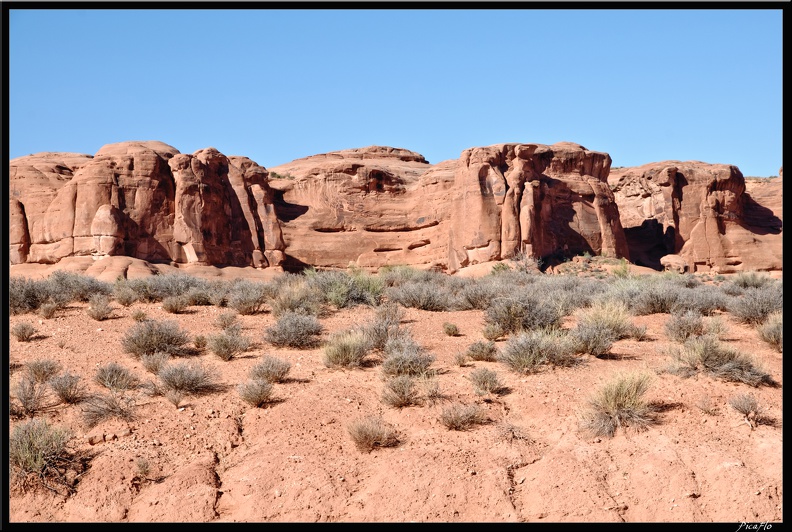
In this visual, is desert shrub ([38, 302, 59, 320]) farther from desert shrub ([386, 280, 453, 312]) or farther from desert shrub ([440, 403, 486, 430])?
desert shrub ([440, 403, 486, 430])

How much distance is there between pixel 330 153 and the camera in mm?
70438

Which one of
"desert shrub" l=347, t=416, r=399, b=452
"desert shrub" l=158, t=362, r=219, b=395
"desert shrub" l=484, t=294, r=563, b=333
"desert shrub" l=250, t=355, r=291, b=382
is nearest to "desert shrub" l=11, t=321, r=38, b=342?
"desert shrub" l=158, t=362, r=219, b=395

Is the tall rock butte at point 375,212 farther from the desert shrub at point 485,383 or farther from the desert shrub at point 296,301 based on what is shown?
the desert shrub at point 485,383

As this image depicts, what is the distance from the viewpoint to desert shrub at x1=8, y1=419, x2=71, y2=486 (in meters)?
6.34

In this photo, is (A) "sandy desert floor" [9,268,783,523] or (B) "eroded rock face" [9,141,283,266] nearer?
(A) "sandy desert floor" [9,268,783,523]

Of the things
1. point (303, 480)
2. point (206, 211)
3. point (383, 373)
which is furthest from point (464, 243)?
point (303, 480)

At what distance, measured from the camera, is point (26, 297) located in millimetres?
13172

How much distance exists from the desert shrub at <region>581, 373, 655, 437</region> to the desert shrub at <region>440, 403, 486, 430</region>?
1.13m

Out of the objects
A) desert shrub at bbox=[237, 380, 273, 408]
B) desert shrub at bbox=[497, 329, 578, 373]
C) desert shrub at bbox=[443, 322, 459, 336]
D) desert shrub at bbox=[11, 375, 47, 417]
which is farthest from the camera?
desert shrub at bbox=[443, 322, 459, 336]

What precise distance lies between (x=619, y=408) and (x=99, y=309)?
9.39 meters

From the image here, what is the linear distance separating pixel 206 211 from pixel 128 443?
104 ft

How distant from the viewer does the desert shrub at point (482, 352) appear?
9.61 m

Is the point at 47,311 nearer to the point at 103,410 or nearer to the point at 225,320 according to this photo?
the point at 225,320

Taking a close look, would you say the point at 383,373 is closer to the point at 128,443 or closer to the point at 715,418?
the point at 128,443
